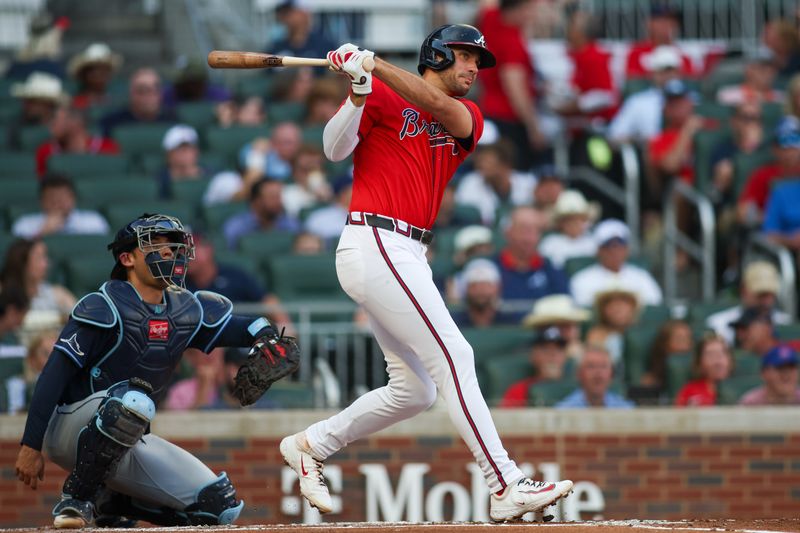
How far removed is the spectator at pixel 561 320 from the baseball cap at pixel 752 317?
3.58 ft

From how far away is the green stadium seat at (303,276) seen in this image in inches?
384

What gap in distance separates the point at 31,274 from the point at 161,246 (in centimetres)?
348

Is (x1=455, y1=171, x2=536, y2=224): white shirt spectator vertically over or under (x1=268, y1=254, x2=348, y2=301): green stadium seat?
over

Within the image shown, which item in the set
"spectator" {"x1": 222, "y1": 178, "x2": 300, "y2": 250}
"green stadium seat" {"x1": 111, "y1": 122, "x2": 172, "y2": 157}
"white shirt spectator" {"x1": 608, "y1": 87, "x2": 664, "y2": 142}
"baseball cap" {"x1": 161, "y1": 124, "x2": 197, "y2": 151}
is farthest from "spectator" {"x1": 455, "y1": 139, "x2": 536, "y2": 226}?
"green stadium seat" {"x1": 111, "y1": 122, "x2": 172, "y2": 157}

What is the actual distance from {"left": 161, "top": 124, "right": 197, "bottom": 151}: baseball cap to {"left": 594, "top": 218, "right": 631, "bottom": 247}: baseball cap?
3078 mm

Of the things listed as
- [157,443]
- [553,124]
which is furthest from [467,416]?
[553,124]

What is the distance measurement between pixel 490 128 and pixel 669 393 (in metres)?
3.24

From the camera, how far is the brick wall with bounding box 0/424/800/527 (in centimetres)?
855

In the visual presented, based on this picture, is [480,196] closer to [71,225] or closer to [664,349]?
[664,349]

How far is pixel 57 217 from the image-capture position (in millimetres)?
10203

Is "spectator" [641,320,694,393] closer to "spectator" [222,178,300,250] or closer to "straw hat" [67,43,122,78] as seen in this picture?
"spectator" [222,178,300,250]

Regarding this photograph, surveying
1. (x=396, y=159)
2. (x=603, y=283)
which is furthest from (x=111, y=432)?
(x=603, y=283)

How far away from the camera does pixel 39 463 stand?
563 centimetres

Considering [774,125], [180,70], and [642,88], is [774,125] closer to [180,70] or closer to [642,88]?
[642,88]
